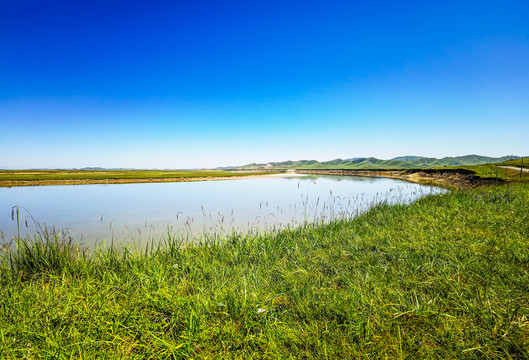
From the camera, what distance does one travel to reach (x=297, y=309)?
2951mm

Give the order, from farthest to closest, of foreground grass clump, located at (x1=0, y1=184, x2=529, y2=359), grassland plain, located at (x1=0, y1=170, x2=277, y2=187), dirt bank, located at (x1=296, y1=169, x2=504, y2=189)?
Answer: grassland plain, located at (x1=0, y1=170, x2=277, y2=187)
dirt bank, located at (x1=296, y1=169, x2=504, y2=189)
foreground grass clump, located at (x1=0, y1=184, x2=529, y2=359)

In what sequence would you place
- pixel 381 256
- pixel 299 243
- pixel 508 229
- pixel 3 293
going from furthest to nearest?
pixel 299 243
pixel 508 229
pixel 381 256
pixel 3 293

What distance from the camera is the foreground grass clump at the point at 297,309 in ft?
7.32

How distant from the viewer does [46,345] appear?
7.64ft

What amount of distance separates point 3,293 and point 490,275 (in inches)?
278

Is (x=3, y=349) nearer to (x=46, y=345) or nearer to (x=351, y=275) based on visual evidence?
(x=46, y=345)

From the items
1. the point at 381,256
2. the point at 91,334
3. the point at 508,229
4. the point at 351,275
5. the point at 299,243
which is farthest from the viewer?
A: the point at 299,243

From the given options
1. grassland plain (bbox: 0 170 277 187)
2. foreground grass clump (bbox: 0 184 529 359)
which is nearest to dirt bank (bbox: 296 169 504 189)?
foreground grass clump (bbox: 0 184 529 359)

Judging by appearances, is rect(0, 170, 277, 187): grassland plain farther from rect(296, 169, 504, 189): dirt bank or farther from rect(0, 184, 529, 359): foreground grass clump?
rect(296, 169, 504, 189): dirt bank

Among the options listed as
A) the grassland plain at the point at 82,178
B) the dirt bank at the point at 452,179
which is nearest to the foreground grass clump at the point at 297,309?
the dirt bank at the point at 452,179

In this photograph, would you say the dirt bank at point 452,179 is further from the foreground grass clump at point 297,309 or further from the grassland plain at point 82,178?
the grassland plain at point 82,178

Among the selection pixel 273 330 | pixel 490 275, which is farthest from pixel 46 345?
pixel 490 275

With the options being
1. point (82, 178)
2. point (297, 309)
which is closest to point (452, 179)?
point (297, 309)

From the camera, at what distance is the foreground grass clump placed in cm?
223
